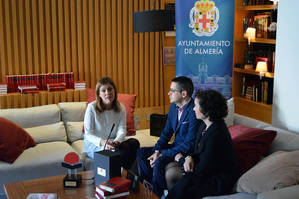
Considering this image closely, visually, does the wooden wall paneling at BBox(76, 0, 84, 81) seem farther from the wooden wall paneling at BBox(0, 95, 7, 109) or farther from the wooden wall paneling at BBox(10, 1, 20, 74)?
the wooden wall paneling at BBox(0, 95, 7, 109)

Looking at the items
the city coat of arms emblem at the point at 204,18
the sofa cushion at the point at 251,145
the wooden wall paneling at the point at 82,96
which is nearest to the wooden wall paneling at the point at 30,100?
the wooden wall paneling at the point at 82,96

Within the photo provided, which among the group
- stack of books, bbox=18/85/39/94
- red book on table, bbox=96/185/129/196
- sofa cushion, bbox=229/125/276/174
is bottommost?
red book on table, bbox=96/185/129/196

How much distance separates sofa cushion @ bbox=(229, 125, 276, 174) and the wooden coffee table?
80 centimetres

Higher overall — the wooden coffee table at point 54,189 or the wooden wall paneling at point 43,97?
the wooden wall paneling at point 43,97

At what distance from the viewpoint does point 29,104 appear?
15.5 feet

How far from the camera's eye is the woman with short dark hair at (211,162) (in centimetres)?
284

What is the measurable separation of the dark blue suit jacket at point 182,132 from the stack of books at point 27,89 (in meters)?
1.90

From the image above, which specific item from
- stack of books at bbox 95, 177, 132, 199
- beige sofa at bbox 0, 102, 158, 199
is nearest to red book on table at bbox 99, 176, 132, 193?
stack of books at bbox 95, 177, 132, 199

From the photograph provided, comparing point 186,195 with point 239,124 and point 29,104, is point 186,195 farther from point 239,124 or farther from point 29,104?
point 29,104

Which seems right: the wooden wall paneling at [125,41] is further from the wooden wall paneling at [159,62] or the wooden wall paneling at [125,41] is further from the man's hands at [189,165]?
the man's hands at [189,165]

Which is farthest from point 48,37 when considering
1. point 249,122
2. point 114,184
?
point 114,184

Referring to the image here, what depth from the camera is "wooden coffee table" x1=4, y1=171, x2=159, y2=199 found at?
9.09 ft

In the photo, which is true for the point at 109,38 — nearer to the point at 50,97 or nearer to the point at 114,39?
the point at 114,39

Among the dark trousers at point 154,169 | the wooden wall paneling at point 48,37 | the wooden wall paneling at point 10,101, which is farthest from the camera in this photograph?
the wooden wall paneling at point 48,37
